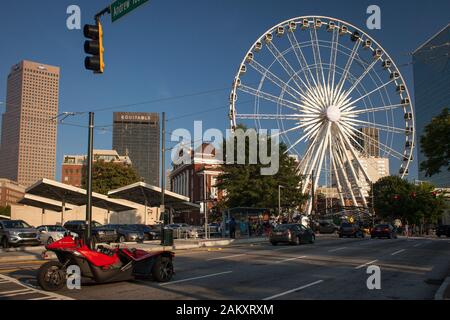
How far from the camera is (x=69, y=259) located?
38.0 ft

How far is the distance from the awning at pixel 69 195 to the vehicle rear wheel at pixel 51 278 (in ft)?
120

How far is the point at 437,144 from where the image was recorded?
3666 centimetres

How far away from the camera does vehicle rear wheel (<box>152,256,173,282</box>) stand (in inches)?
495

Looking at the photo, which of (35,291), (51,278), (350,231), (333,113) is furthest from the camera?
(333,113)

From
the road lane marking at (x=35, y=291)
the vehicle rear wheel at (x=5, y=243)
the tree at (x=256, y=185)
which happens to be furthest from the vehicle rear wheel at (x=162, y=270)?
the tree at (x=256, y=185)

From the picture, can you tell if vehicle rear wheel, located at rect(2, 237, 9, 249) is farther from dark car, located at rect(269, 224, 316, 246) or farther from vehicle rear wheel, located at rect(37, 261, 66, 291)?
vehicle rear wheel, located at rect(37, 261, 66, 291)

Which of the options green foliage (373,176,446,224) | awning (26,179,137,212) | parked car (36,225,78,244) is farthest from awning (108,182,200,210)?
green foliage (373,176,446,224)

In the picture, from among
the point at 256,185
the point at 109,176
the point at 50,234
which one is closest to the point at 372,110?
the point at 256,185

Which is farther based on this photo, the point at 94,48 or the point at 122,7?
the point at 94,48

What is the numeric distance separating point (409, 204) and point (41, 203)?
2221 inches

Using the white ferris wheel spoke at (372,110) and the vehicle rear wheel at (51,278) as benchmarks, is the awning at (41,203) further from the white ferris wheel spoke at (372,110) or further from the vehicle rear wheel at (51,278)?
the vehicle rear wheel at (51,278)

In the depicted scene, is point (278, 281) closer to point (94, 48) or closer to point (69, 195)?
point (94, 48)

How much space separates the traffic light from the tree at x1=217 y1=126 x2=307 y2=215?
130 ft
